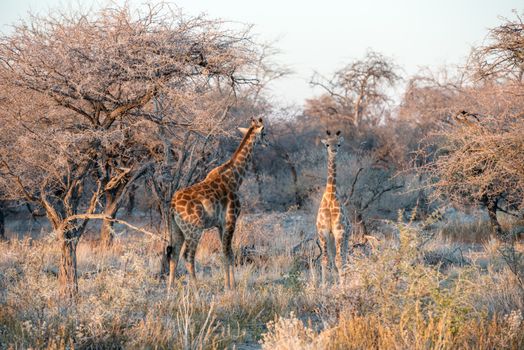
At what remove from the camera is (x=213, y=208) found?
8.52 meters

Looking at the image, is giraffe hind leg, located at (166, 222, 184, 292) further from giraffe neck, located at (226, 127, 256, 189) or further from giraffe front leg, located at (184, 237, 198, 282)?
giraffe neck, located at (226, 127, 256, 189)

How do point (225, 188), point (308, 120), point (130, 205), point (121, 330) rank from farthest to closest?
point (308, 120), point (130, 205), point (225, 188), point (121, 330)

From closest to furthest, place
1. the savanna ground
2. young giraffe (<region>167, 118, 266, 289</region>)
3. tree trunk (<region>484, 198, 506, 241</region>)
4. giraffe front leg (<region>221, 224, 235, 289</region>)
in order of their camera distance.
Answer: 1. the savanna ground
2. young giraffe (<region>167, 118, 266, 289</region>)
3. giraffe front leg (<region>221, 224, 235, 289</region>)
4. tree trunk (<region>484, 198, 506, 241</region>)

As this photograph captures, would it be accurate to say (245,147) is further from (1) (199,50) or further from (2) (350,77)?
(2) (350,77)

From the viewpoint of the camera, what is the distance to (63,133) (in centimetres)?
740

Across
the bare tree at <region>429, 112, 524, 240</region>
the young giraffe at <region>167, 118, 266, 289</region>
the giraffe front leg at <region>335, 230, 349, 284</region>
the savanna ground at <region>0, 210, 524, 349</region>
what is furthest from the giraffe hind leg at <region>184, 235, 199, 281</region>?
the bare tree at <region>429, 112, 524, 240</region>

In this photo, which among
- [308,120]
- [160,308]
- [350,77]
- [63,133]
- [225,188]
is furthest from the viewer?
[308,120]

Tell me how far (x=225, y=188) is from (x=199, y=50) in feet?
7.06

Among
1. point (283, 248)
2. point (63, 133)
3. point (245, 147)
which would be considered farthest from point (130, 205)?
point (63, 133)

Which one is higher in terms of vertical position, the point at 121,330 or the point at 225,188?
the point at 225,188

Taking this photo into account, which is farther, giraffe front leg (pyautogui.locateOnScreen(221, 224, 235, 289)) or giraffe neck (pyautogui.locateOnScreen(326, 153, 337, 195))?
giraffe neck (pyautogui.locateOnScreen(326, 153, 337, 195))

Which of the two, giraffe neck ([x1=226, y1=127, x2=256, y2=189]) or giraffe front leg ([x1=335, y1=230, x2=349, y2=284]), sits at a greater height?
giraffe neck ([x1=226, y1=127, x2=256, y2=189])

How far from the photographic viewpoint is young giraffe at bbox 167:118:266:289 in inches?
326

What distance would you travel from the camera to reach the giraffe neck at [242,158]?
9.14 m
